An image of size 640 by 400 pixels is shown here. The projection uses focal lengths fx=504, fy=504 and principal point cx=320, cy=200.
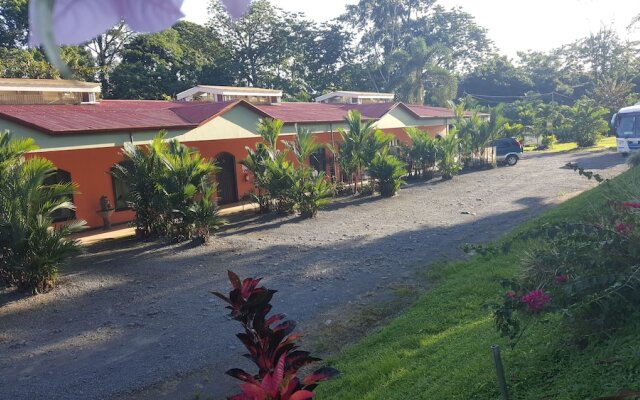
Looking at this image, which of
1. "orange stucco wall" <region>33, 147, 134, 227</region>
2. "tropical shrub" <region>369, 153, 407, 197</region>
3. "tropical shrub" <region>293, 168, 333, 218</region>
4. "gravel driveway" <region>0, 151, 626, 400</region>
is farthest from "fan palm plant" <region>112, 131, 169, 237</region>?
"tropical shrub" <region>369, 153, 407, 197</region>

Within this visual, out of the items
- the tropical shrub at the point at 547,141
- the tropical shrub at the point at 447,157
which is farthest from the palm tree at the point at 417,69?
the tropical shrub at the point at 447,157

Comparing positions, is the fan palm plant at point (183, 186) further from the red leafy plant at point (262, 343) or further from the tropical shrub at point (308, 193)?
the red leafy plant at point (262, 343)

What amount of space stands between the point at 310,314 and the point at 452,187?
1338 cm

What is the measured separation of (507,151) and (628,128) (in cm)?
553

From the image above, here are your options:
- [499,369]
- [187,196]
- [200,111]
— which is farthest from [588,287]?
[200,111]

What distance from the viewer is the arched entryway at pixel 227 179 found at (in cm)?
1677

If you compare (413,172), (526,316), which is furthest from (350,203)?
(526,316)

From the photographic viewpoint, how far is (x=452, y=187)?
19141 mm

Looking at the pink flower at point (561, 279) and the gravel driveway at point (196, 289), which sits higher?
the pink flower at point (561, 279)

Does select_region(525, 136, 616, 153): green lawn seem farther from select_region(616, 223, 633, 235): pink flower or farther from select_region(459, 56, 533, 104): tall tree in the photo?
select_region(616, 223, 633, 235): pink flower

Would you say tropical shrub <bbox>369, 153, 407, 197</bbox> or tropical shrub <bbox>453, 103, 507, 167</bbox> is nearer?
tropical shrub <bbox>369, 153, 407, 197</bbox>

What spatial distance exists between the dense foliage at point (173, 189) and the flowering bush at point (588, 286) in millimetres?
8882

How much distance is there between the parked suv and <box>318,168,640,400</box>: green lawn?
2056 cm

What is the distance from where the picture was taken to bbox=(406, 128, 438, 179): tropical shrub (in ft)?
68.4
